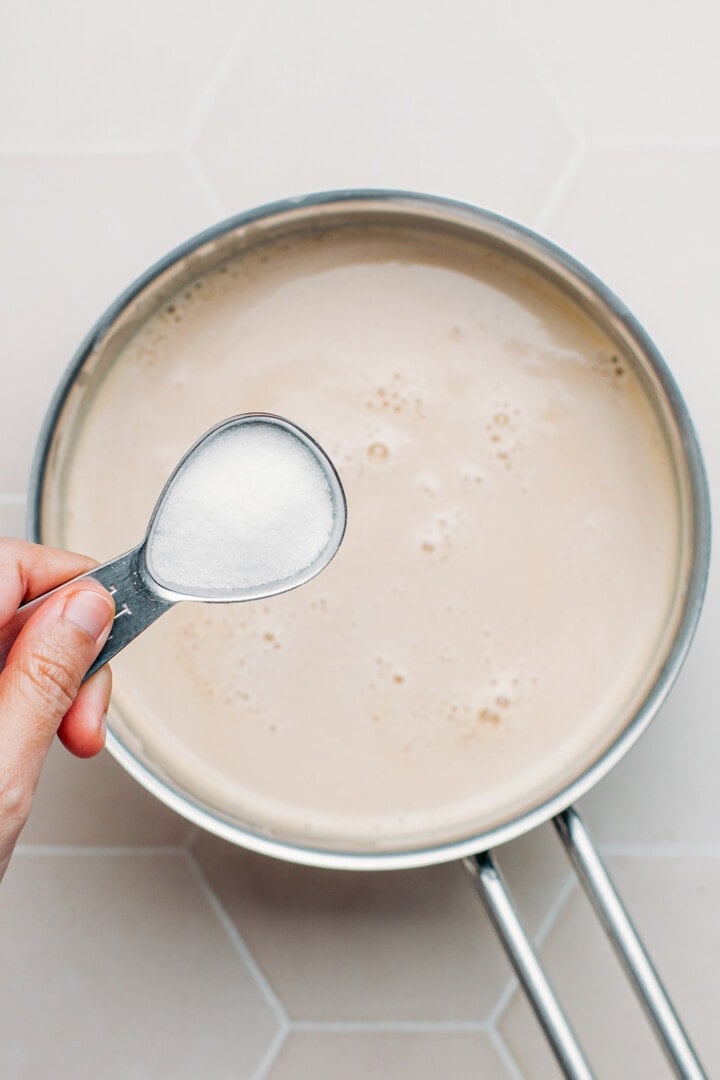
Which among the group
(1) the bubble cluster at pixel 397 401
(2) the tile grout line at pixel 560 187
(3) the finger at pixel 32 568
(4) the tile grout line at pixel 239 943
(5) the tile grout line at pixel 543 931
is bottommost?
(4) the tile grout line at pixel 239 943

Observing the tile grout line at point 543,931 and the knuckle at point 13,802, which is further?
the tile grout line at point 543,931

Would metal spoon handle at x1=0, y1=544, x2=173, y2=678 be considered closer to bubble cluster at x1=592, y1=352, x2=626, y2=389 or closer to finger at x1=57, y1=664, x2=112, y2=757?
finger at x1=57, y1=664, x2=112, y2=757

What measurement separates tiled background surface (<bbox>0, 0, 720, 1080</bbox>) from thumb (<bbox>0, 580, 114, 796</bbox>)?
233mm

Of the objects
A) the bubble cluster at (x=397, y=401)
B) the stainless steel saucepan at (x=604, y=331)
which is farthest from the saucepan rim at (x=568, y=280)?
the bubble cluster at (x=397, y=401)

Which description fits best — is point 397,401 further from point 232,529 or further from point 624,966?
point 624,966

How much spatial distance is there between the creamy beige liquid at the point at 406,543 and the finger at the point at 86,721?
0.09 metres

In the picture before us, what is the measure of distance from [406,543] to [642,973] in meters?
0.26

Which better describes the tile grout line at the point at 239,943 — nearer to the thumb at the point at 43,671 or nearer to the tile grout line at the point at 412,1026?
the tile grout line at the point at 412,1026

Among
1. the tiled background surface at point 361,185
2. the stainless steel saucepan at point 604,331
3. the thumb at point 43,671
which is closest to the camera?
the thumb at point 43,671

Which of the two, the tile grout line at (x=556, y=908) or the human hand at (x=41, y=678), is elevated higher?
the human hand at (x=41, y=678)

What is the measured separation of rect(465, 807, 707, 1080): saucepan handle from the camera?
502 mm

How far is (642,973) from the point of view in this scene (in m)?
0.50

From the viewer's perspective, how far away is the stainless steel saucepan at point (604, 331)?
530 millimetres

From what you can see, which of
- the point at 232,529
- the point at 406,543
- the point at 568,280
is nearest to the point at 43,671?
the point at 232,529
